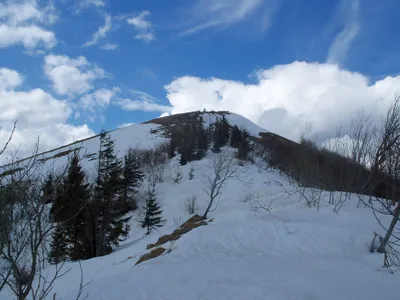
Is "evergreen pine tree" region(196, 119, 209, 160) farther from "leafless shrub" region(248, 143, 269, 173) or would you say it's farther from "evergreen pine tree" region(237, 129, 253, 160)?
"leafless shrub" region(248, 143, 269, 173)

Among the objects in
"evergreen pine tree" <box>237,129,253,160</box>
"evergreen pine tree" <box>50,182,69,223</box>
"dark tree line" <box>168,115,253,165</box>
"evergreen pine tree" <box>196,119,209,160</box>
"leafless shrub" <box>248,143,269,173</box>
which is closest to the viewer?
"evergreen pine tree" <box>50,182,69,223</box>

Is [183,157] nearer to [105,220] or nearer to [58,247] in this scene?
[105,220]

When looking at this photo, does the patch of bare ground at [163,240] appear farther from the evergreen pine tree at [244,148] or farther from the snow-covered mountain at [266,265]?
the evergreen pine tree at [244,148]

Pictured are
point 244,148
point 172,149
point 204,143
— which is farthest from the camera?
point 172,149

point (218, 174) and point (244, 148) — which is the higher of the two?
point (244, 148)

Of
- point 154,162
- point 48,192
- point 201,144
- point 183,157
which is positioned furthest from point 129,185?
point 48,192

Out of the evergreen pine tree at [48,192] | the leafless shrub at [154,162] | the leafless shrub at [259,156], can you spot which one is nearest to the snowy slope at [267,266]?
the evergreen pine tree at [48,192]

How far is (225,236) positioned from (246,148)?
4799 centimetres


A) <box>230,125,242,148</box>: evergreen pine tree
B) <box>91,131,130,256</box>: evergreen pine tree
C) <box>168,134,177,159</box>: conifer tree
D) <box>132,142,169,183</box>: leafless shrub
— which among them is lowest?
<box>91,131,130,256</box>: evergreen pine tree

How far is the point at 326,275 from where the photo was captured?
7602 mm

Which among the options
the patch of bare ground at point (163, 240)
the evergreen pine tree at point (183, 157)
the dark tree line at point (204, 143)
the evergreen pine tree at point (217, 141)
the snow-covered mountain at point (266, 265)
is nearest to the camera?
the snow-covered mountain at point (266, 265)

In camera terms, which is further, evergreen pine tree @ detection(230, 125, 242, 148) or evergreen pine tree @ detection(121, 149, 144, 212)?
evergreen pine tree @ detection(230, 125, 242, 148)

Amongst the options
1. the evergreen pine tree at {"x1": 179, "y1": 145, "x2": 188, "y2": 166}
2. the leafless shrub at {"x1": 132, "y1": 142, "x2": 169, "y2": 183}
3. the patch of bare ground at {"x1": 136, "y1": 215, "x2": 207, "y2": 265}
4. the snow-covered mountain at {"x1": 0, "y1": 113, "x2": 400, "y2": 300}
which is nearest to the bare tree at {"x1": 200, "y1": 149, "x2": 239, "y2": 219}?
the snow-covered mountain at {"x1": 0, "y1": 113, "x2": 400, "y2": 300}

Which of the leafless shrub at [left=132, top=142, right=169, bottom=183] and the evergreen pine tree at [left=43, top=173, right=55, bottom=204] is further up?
the leafless shrub at [left=132, top=142, right=169, bottom=183]
